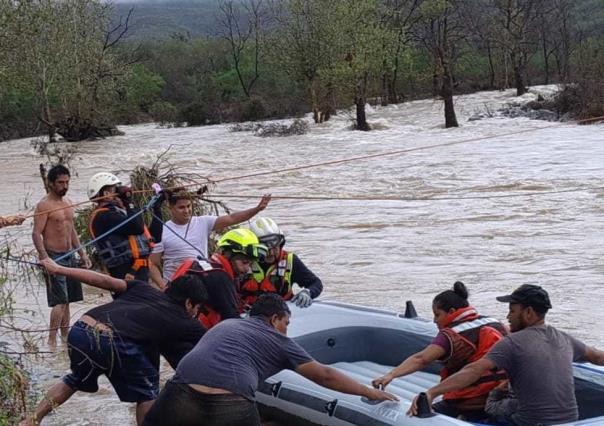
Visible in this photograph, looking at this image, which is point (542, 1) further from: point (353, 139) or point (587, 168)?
point (587, 168)

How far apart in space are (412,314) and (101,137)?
3267 centimetres

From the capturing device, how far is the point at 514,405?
487 cm

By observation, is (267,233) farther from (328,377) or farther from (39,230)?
(39,230)

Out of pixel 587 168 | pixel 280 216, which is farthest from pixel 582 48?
pixel 280 216

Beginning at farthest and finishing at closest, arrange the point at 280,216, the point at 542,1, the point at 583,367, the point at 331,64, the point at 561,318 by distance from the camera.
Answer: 1. the point at 542,1
2. the point at 331,64
3. the point at 280,216
4. the point at 561,318
5. the point at 583,367

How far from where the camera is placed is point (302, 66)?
36.6 m

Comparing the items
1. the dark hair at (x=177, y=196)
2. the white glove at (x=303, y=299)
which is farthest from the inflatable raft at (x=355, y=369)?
the dark hair at (x=177, y=196)

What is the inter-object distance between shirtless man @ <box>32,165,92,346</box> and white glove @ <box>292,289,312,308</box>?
2.00 metres

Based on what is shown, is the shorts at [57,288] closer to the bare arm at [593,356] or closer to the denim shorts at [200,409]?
the denim shorts at [200,409]

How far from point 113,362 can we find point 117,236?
2.12 m

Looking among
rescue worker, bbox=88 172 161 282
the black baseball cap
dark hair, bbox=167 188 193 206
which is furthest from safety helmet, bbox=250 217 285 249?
the black baseball cap

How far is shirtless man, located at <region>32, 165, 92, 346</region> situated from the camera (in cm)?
759

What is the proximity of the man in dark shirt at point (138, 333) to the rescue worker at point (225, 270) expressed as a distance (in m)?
0.21

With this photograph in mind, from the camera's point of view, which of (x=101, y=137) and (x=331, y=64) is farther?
(x=101, y=137)
